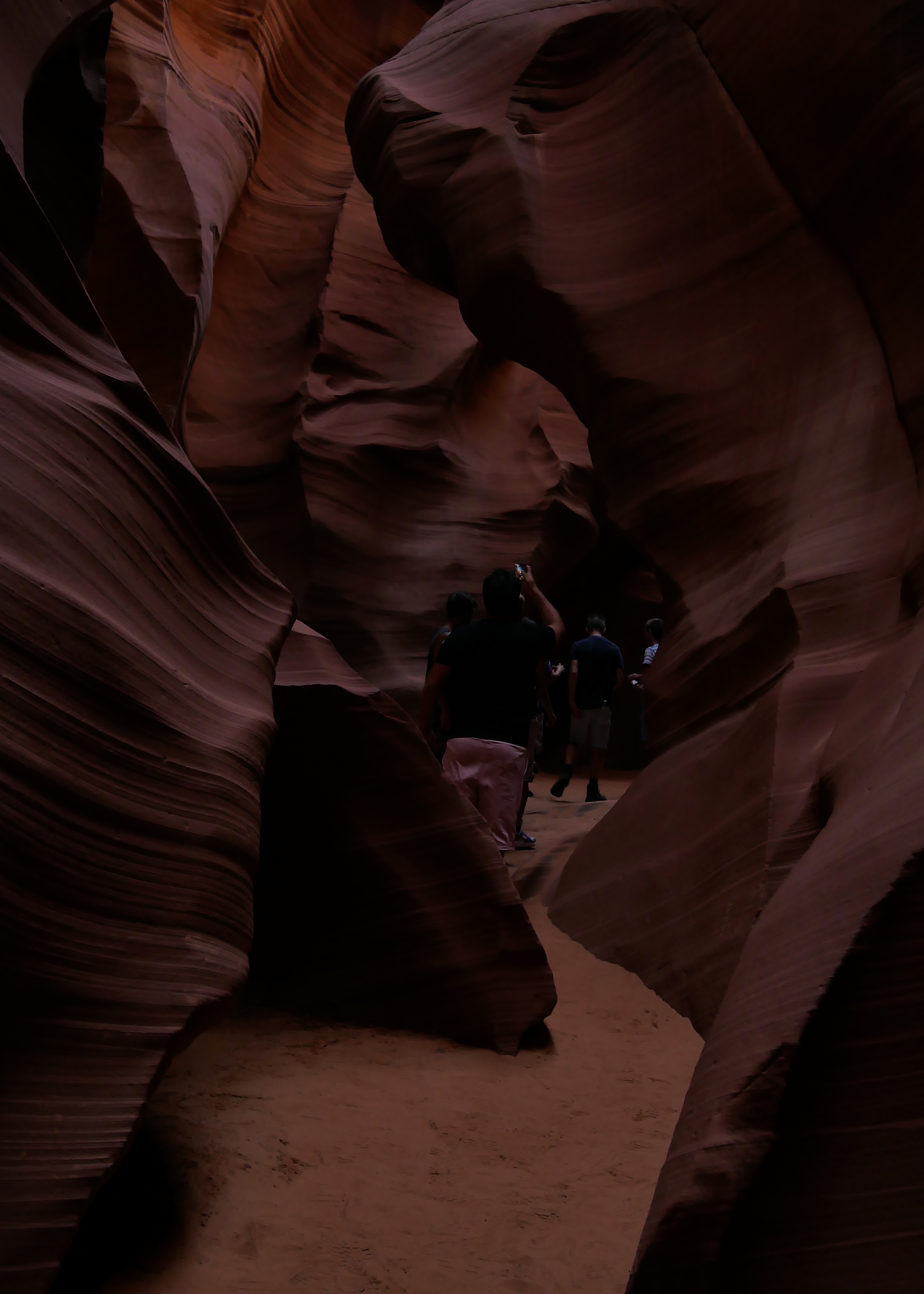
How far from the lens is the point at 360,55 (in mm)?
10742

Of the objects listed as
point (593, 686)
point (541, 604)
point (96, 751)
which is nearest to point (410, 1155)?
point (96, 751)

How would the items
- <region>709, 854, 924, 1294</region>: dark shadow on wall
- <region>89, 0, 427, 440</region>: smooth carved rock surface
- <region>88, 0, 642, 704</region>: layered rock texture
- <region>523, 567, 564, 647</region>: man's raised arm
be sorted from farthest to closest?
1. <region>88, 0, 642, 704</region>: layered rock texture
2. <region>89, 0, 427, 440</region>: smooth carved rock surface
3. <region>523, 567, 564, 647</region>: man's raised arm
4. <region>709, 854, 924, 1294</region>: dark shadow on wall

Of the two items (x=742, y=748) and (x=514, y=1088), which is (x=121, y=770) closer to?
(x=514, y=1088)

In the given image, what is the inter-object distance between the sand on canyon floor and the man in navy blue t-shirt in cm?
412

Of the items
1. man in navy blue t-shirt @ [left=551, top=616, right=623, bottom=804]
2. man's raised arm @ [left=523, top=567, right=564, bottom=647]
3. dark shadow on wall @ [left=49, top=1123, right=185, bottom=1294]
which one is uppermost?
dark shadow on wall @ [left=49, top=1123, right=185, bottom=1294]

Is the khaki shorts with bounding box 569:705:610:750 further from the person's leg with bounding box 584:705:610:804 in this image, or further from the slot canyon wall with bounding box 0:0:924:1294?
the slot canyon wall with bounding box 0:0:924:1294

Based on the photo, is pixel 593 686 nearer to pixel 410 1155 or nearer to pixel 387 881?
pixel 387 881

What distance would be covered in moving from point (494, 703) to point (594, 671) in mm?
3162

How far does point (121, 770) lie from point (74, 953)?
1.23 ft

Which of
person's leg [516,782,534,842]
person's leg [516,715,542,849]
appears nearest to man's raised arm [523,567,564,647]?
person's leg [516,715,542,849]

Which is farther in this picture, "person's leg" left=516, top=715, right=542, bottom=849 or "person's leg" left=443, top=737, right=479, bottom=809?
"person's leg" left=516, top=715, right=542, bottom=849

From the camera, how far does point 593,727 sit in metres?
7.86

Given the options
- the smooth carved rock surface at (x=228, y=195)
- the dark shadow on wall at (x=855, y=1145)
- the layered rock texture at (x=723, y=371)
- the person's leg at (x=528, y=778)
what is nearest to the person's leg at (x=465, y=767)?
the person's leg at (x=528, y=778)

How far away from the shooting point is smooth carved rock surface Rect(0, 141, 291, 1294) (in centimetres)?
175
